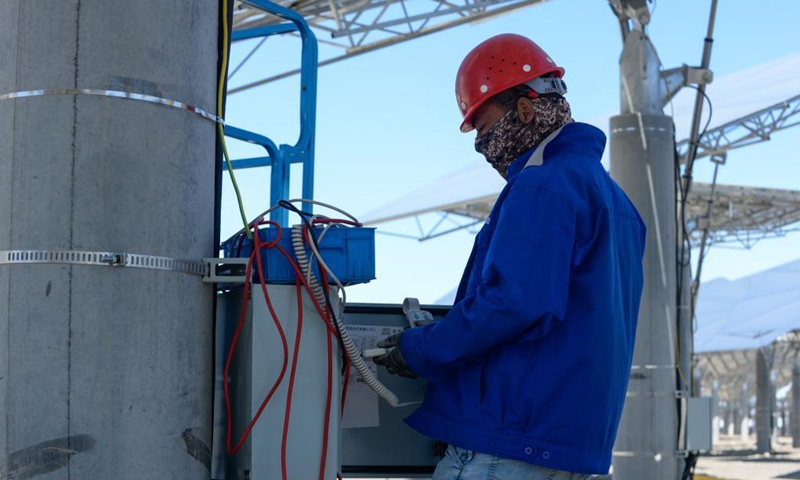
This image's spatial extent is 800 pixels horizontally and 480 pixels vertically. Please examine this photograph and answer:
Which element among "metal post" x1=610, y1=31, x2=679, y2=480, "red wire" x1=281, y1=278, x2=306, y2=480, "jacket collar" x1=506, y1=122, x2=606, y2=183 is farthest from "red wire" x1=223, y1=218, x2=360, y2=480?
"metal post" x1=610, y1=31, x2=679, y2=480

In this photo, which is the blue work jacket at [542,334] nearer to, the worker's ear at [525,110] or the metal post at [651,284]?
the worker's ear at [525,110]

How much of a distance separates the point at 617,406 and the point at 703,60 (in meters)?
6.76

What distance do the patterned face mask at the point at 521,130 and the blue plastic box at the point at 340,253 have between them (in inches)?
19.1

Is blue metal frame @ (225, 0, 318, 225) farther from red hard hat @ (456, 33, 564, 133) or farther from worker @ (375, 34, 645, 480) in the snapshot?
worker @ (375, 34, 645, 480)

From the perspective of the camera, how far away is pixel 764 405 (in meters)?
32.3

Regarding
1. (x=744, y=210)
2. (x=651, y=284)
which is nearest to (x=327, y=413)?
(x=651, y=284)

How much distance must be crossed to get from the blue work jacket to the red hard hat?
303 millimetres

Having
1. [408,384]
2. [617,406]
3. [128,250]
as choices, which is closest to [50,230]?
[128,250]

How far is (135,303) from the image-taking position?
2562 millimetres

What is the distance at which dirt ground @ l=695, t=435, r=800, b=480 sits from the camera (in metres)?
21.2

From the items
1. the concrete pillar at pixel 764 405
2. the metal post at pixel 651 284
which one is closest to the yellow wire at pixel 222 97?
the metal post at pixel 651 284

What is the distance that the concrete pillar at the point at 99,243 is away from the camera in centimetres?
248

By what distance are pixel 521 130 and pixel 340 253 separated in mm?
674

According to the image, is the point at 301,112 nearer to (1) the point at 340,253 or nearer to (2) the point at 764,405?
(1) the point at 340,253
